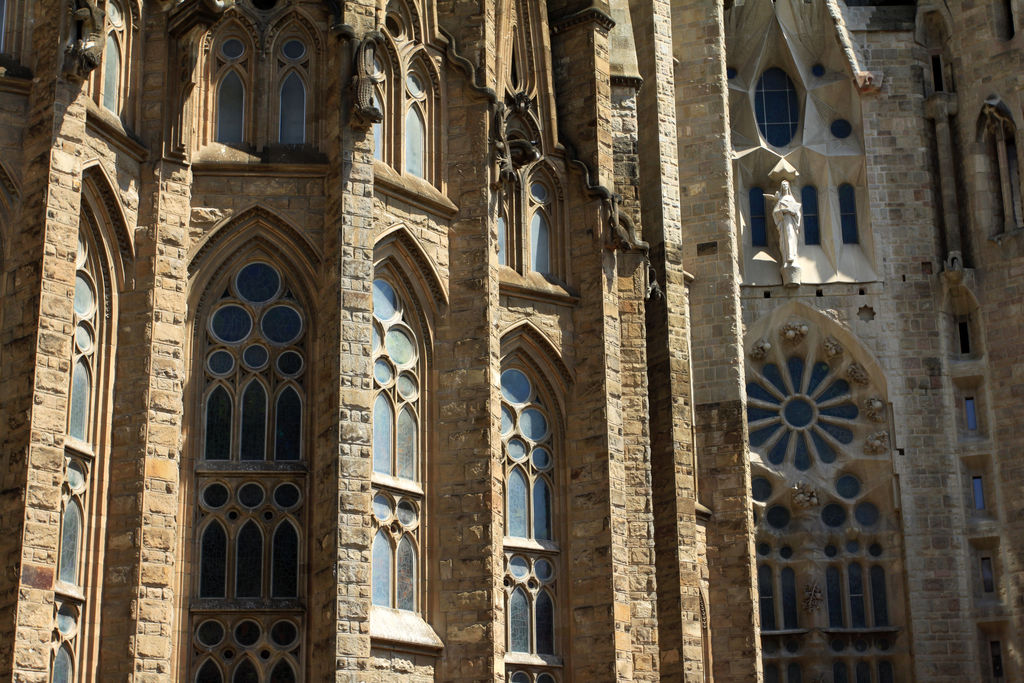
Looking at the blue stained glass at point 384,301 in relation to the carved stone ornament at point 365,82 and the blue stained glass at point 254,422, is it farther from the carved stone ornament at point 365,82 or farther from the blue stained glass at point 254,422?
the carved stone ornament at point 365,82

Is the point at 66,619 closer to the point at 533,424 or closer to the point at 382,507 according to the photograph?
the point at 382,507

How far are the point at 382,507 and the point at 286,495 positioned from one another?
1.42m

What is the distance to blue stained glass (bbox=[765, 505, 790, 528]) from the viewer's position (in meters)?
36.1

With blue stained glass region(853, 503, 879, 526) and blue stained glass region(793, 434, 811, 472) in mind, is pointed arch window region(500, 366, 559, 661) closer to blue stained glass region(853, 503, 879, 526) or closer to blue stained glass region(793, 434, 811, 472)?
blue stained glass region(793, 434, 811, 472)

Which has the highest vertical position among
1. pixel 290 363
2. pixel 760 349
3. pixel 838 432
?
pixel 760 349

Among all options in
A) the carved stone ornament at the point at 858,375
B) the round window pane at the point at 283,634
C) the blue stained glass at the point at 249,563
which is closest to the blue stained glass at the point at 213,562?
the blue stained glass at the point at 249,563

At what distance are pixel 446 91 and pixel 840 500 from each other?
518 inches

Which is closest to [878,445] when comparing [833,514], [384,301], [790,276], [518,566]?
[833,514]

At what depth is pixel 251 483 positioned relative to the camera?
24.2 m

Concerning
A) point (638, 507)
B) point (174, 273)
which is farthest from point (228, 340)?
point (638, 507)

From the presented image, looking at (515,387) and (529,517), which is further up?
(515,387)

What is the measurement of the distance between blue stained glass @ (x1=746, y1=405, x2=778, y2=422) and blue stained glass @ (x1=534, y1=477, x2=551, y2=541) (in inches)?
387

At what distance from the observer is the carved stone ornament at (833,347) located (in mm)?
37000

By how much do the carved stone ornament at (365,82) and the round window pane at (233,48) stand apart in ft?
5.59
